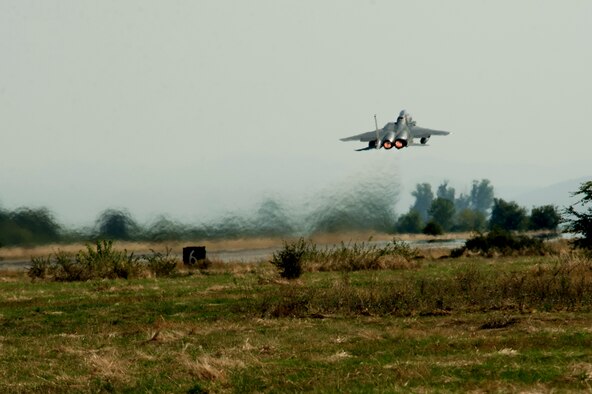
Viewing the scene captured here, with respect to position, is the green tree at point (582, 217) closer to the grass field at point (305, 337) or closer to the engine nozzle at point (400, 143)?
the grass field at point (305, 337)

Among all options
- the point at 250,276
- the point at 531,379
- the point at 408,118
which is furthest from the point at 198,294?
the point at 408,118

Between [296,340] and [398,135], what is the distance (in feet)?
115

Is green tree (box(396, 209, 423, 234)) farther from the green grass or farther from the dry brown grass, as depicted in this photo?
the green grass

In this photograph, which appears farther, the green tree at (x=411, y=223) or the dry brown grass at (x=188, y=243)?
the green tree at (x=411, y=223)

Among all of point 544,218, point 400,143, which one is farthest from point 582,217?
point 544,218

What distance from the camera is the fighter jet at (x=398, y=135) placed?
55.6 metres

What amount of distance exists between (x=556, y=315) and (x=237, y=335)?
8.62 metres

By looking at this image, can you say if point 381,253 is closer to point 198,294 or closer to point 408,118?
point 408,118

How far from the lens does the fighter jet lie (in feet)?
182

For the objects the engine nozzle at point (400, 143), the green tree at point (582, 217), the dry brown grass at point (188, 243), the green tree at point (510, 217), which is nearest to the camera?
the green tree at point (582, 217)

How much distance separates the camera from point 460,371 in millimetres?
16875

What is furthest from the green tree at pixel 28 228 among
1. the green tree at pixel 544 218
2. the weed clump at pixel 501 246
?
the green tree at pixel 544 218

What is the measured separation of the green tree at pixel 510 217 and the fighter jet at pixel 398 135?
270 feet

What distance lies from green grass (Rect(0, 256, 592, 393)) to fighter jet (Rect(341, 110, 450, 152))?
20650 millimetres
